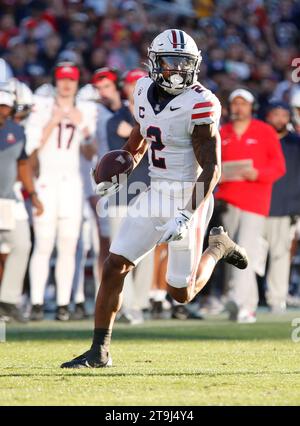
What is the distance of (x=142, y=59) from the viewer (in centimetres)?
1534

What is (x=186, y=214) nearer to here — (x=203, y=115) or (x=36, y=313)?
(x=203, y=115)

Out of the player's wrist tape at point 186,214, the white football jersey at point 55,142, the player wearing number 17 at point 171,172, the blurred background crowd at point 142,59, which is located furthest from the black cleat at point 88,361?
the white football jersey at point 55,142

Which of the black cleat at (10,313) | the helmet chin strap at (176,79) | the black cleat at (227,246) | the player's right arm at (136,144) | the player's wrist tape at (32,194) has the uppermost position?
the helmet chin strap at (176,79)

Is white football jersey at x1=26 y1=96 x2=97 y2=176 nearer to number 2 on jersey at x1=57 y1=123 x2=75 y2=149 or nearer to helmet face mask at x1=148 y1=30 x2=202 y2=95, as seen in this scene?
number 2 on jersey at x1=57 y1=123 x2=75 y2=149

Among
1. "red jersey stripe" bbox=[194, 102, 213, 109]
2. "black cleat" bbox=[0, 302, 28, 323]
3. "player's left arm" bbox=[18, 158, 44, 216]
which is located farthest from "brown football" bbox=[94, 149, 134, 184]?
"black cleat" bbox=[0, 302, 28, 323]

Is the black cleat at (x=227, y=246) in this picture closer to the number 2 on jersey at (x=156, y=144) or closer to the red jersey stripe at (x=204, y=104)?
the number 2 on jersey at (x=156, y=144)

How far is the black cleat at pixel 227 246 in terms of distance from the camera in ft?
24.3

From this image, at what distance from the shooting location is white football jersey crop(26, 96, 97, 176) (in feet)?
34.4

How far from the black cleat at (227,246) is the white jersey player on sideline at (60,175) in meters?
3.20

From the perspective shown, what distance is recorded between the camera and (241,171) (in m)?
10.4

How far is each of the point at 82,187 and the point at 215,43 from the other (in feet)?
20.7

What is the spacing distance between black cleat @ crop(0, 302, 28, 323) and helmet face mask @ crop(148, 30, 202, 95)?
12.4 feet
